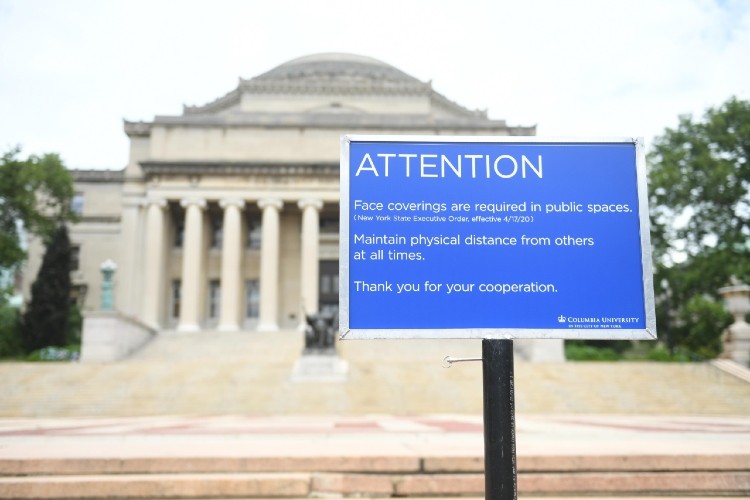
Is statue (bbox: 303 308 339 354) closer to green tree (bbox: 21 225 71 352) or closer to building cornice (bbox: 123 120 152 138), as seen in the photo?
green tree (bbox: 21 225 71 352)

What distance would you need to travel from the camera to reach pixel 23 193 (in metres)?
37.2

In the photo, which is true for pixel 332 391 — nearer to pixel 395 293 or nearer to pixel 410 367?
pixel 410 367

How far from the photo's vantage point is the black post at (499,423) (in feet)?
9.52

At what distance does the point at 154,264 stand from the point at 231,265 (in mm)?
5005

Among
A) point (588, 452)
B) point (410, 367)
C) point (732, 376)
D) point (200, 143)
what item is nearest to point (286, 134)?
point (200, 143)

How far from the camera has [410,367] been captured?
86.2 ft

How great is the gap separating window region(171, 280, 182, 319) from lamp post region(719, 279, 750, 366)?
33151mm

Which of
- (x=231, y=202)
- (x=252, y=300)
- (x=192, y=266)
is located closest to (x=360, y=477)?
(x=192, y=266)

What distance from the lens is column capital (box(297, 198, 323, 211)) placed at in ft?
146

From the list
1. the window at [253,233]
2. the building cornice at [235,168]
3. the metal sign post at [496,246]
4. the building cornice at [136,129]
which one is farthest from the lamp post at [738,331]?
the building cornice at [136,129]

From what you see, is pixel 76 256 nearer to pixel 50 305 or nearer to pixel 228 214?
pixel 50 305

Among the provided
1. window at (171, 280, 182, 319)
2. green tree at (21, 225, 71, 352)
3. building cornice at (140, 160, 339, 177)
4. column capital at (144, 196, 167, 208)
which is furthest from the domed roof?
green tree at (21, 225, 71, 352)

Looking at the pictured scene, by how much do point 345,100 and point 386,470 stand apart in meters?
49.6

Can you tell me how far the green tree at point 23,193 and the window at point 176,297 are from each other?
30.6 feet
